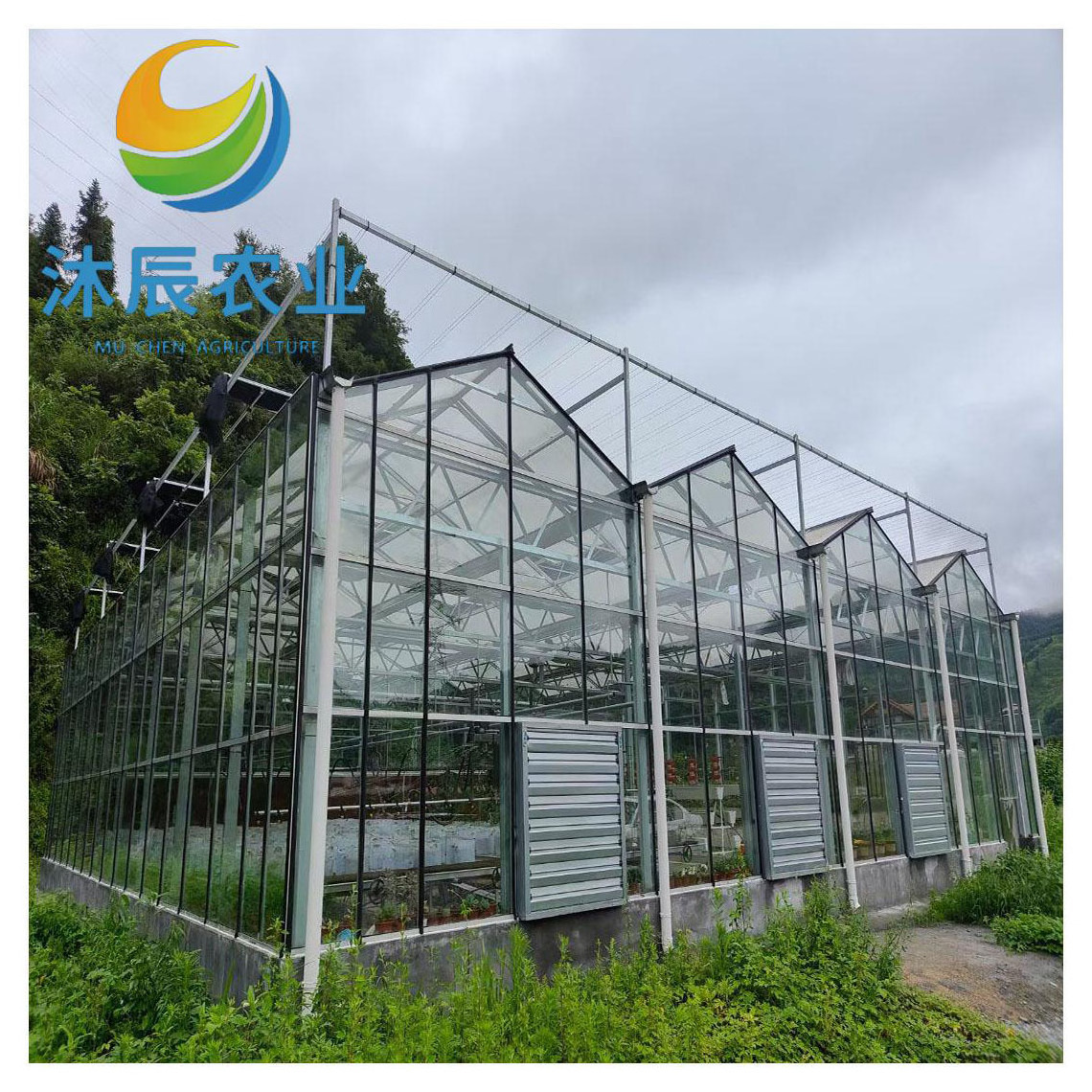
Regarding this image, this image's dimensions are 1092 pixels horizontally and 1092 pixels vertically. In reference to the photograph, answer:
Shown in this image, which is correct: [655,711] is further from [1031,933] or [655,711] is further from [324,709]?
[1031,933]

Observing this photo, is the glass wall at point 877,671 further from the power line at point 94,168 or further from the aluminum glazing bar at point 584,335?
the power line at point 94,168

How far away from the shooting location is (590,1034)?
490 cm

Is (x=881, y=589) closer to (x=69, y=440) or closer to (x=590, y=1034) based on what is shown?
(x=590, y=1034)

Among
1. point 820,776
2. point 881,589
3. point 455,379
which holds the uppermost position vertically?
point 455,379

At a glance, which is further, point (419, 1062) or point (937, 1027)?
point (937, 1027)

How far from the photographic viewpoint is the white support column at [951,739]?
12.6 meters

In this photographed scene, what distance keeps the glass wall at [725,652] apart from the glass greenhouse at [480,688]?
0.13 ft

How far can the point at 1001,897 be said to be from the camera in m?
9.92

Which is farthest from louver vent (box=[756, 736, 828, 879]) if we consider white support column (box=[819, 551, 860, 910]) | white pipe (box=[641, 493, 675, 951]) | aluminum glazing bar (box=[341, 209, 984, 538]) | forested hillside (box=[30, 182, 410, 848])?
forested hillside (box=[30, 182, 410, 848])

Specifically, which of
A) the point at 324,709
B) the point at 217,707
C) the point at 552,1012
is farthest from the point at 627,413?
the point at 552,1012

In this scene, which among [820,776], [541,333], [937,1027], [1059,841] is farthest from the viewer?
[1059,841]

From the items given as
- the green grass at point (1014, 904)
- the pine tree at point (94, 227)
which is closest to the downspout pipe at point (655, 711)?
the green grass at point (1014, 904)

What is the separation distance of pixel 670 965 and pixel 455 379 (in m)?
5.71

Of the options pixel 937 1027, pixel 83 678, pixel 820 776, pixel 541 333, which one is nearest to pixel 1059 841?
pixel 820 776
